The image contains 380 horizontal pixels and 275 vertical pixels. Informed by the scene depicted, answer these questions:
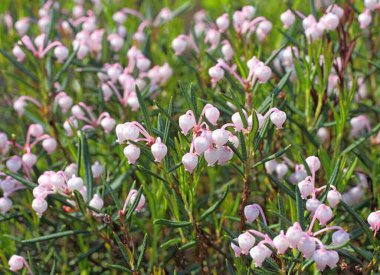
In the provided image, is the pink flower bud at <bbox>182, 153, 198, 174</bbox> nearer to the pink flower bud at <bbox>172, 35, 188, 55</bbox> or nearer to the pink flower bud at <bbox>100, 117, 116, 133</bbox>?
the pink flower bud at <bbox>100, 117, 116, 133</bbox>

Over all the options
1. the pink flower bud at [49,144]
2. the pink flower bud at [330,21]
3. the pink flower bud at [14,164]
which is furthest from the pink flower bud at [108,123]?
the pink flower bud at [330,21]

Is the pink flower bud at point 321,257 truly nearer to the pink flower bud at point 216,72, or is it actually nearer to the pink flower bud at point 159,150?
the pink flower bud at point 159,150

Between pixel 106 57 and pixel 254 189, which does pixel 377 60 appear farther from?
pixel 106 57

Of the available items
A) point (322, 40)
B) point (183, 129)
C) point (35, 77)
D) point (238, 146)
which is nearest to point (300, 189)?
point (238, 146)

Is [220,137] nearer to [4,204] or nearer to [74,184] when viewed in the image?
[74,184]

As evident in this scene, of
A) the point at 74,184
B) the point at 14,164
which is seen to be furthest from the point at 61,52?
the point at 74,184

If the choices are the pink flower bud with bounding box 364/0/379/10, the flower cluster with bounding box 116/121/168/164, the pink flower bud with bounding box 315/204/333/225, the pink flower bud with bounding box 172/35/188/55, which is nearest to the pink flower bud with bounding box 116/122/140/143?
the flower cluster with bounding box 116/121/168/164
